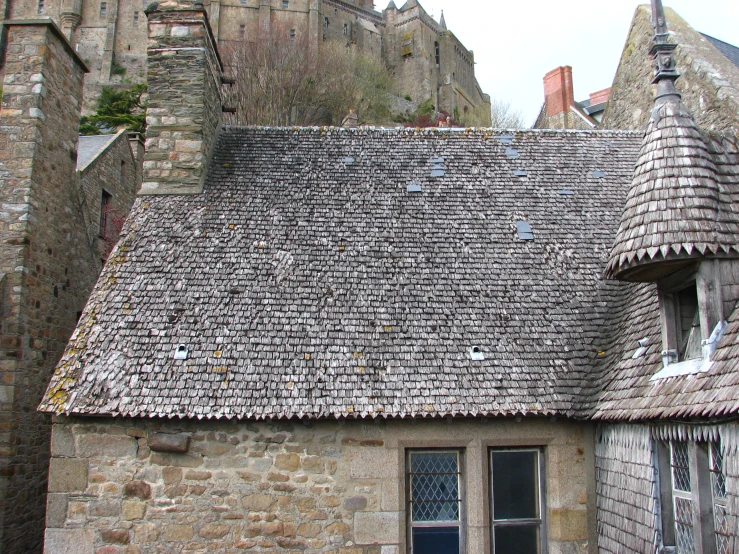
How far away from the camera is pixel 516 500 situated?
7496mm

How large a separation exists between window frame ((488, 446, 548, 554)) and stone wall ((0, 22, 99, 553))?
652cm

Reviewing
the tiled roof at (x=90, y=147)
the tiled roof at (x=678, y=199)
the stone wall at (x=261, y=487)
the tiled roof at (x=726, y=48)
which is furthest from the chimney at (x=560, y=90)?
the stone wall at (x=261, y=487)

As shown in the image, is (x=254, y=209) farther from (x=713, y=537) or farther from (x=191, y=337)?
(x=713, y=537)

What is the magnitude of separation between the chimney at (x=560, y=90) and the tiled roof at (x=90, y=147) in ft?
47.4

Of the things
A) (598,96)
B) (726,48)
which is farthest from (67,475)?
(598,96)

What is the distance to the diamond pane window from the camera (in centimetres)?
576

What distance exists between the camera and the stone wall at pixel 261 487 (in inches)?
278

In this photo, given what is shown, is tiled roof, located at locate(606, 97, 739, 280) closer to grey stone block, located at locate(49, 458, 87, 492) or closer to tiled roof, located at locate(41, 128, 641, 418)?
tiled roof, located at locate(41, 128, 641, 418)

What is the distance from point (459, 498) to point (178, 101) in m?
7.33

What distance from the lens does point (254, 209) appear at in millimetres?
9453

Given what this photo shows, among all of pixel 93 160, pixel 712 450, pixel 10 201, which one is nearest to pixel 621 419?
pixel 712 450

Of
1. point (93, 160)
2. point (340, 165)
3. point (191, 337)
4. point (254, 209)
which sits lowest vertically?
point (191, 337)

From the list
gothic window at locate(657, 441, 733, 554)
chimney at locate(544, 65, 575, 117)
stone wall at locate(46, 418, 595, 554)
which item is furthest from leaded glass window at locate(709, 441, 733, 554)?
chimney at locate(544, 65, 575, 117)

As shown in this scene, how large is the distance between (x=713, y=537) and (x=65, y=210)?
1021 cm
